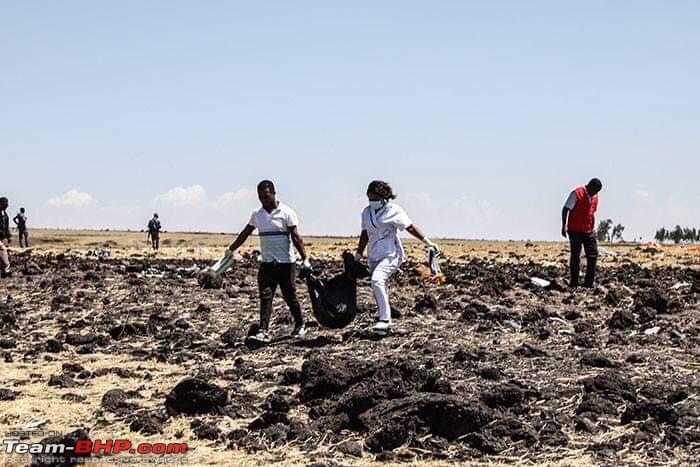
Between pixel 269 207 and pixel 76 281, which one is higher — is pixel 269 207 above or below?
above

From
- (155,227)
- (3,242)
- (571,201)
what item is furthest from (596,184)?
(155,227)

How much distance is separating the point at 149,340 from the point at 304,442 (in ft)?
17.3

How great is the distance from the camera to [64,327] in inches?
513

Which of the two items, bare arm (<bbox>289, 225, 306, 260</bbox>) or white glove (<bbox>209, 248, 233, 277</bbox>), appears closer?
bare arm (<bbox>289, 225, 306, 260</bbox>)

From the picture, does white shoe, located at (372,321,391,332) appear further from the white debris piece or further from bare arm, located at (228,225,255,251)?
the white debris piece

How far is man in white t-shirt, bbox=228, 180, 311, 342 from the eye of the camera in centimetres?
1098

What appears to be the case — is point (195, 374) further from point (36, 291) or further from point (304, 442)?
point (36, 291)

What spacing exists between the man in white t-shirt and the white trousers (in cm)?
90

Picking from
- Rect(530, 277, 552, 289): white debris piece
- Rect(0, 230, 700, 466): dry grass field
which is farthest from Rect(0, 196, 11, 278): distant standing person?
Rect(530, 277, 552, 289): white debris piece

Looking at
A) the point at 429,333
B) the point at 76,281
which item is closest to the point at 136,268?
the point at 76,281

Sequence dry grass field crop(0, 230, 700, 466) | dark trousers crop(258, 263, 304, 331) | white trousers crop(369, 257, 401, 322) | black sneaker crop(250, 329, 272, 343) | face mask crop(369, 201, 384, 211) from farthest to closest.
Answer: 1. dark trousers crop(258, 263, 304, 331)
2. black sneaker crop(250, 329, 272, 343)
3. face mask crop(369, 201, 384, 211)
4. white trousers crop(369, 257, 401, 322)
5. dry grass field crop(0, 230, 700, 466)

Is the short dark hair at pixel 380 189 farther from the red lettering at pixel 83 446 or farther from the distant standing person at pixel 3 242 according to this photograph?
the distant standing person at pixel 3 242

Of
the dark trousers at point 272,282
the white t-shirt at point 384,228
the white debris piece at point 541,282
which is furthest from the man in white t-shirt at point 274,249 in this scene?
the white debris piece at point 541,282

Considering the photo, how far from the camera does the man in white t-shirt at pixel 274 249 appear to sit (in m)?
11.0
